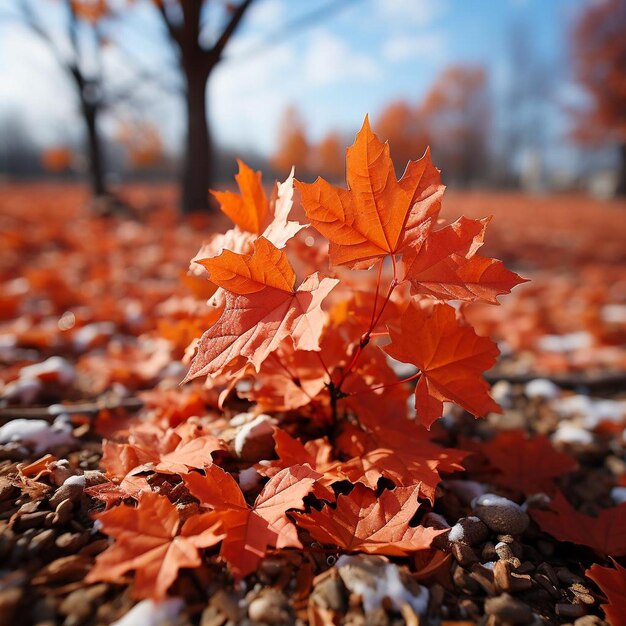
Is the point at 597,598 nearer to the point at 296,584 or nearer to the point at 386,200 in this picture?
the point at 296,584

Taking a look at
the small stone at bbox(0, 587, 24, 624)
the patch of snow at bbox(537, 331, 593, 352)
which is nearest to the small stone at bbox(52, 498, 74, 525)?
the small stone at bbox(0, 587, 24, 624)

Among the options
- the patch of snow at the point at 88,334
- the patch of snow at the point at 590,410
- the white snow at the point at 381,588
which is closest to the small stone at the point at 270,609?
the white snow at the point at 381,588

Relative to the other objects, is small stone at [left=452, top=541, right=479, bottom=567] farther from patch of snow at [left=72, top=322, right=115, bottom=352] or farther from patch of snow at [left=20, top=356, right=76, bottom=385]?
patch of snow at [left=72, top=322, right=115, bottom=352]

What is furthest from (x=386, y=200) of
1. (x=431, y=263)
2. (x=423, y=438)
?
(x=423, y=438)

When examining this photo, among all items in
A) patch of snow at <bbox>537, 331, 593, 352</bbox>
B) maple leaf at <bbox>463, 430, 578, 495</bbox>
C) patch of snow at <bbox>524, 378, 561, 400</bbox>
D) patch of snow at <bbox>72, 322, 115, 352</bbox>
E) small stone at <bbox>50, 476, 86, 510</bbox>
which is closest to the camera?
small stone at <bbox>50, 476, 86, 510</bbox>

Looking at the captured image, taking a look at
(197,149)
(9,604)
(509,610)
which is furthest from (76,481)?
(197,149)

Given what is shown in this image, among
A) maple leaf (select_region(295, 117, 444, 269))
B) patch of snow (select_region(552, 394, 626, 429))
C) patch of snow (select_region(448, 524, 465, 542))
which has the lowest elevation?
patch of snow (select_region(552, 394, 626, 429))
